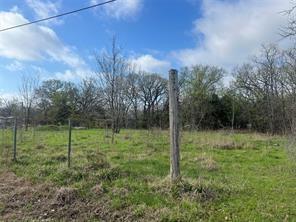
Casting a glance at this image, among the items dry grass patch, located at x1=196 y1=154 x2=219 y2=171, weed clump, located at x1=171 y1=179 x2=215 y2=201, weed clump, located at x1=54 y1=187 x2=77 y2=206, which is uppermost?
dry grass patch, located at x1=196 y1=154 x2=219 y2=171

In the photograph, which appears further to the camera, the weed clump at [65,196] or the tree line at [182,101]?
the tree line at [182,101]

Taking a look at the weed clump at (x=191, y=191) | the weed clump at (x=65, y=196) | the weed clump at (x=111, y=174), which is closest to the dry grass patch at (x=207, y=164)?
the weed clump at (x=111, y=174)

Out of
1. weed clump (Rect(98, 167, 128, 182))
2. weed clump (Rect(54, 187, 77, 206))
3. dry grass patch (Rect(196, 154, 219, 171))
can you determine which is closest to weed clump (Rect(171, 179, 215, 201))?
weed clump (Rect(98, 167, 128, 182))

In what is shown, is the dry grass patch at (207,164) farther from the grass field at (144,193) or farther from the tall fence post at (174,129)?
the tall fence post at (174,129)

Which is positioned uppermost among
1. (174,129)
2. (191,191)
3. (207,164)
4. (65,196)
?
(174,129)

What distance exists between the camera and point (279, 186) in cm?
627

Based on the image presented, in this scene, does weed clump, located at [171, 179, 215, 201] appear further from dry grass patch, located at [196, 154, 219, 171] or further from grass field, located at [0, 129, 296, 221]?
dry grass patch, located at [196, 154, 219, 171]

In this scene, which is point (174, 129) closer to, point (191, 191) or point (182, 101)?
point (191, 191)

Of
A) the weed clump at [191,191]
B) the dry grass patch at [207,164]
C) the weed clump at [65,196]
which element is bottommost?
the weed clump at [65,196]

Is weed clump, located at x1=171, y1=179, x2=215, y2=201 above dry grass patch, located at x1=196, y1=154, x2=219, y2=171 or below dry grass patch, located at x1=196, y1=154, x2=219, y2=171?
below

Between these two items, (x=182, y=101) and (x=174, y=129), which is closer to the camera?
(x=174, y=129)

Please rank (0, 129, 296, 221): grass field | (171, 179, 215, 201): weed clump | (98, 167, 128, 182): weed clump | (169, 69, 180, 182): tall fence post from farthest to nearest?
(98, 167, 128, 182): weed clump, (169, 69, 180, 182): tall fence post, (171, 179, 215, 201): weed clump, (0, 129, 296, 221): grass field

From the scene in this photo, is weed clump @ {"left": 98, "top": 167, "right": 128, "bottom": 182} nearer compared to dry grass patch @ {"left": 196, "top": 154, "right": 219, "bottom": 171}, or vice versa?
weed clump @ {"left": 98, "top": 167, "right": 128, "bottom": 182}

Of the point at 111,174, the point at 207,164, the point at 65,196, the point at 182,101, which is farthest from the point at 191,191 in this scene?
the point at 182,101
